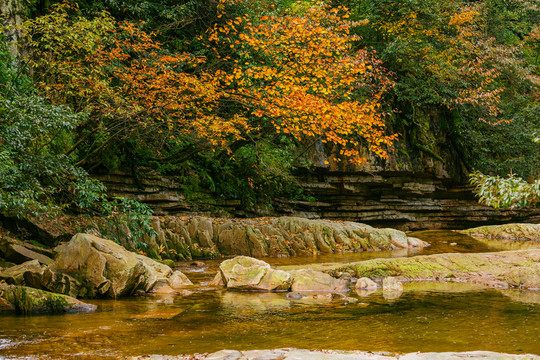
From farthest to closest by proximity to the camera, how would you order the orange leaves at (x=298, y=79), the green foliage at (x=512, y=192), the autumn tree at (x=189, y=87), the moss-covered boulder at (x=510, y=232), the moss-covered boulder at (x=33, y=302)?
the moss-covered boulder at (x=510, y=232)
the orange leaves at (x=298, y=79)
the autumn tree at (x=189, y=87)
the moss-covered boulder at (x=33, y=302)
the green foliage at (x=512, y=192)

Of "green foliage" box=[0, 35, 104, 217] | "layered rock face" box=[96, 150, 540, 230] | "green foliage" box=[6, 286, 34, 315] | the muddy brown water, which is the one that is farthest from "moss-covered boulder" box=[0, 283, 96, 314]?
"layered rock face" box=[96, 150, 540, 230]

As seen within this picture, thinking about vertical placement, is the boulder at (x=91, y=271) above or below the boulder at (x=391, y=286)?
above

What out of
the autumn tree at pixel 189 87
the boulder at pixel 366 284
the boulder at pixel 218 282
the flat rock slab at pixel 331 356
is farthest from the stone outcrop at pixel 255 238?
the flat rock slab at pixel 331 356

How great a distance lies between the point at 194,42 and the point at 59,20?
7095 mm

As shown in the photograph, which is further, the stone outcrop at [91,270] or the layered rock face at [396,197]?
the layered rock face at [396,197]

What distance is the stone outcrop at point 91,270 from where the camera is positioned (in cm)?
805

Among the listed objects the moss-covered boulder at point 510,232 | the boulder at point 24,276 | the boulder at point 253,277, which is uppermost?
the boulder at point 24,276

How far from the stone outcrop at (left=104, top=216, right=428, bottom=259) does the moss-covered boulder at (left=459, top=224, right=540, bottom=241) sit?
736 centimetres

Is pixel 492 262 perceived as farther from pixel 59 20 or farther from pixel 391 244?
pixel 59 20

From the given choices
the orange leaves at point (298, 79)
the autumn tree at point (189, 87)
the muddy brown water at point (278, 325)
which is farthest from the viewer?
the orange leaves at point (298, 79)

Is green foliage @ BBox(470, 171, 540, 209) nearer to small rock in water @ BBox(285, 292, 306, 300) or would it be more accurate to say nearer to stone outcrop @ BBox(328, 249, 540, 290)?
small rock in water @ BBox(285, 292, 306, 300)

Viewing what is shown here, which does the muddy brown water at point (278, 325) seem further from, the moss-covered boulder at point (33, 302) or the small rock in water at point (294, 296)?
the moss-covered boulder at point (33, 302)

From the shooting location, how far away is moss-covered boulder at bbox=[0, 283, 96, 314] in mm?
6910

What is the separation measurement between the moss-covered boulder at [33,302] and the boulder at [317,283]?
4.00 m
